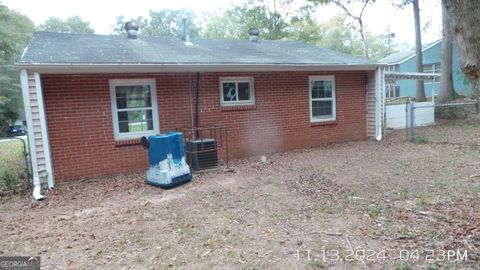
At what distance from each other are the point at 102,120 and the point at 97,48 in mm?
1828

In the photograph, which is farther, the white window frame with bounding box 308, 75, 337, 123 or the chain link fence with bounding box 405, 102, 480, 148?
the chain link fence with bounding box 405, 102, 480, 148

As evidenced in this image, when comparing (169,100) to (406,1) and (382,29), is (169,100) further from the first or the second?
(382,29)

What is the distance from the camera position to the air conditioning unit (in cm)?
709

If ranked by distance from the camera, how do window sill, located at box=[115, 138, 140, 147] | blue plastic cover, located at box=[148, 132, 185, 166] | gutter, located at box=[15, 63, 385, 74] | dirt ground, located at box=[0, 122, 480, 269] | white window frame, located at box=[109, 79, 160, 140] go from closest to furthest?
dirt ground, located at box=[0, 122, 480, 269]
gutter, located at box=[15, 63, 385, 74]
blue plastic cover, located at box=[148, 132, 185, 166]
white window frame, located at box=[109, 79, 160, 140]
window sill, located at box=[115, 138, 140, 147]

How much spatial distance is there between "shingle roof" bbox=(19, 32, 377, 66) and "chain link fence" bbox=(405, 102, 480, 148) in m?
3.14

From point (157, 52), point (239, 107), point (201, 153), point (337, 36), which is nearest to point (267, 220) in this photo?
point (201, 153)

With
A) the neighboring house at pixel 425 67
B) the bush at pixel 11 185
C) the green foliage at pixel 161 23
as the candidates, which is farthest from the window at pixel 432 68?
the green foliage at pixel 161 23

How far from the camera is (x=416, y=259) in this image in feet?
9.95

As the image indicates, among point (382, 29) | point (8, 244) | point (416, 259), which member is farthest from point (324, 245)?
point (382, 29)

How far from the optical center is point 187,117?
25.7 feet

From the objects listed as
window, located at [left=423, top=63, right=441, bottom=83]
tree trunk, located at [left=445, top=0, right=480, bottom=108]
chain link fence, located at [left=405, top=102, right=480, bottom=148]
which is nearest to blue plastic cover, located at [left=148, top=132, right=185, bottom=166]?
tree trunk, located at [left=445, top=0, right=480, bottom=108]

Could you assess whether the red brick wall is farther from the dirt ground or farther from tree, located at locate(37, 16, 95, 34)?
tree, located at locate(37, 16, 95, 34)

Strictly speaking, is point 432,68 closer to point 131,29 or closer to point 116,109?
point 131,29

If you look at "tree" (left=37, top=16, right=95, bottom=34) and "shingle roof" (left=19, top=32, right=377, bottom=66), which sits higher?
"tree" (left=37, top=16, right=95, bottom=34)
